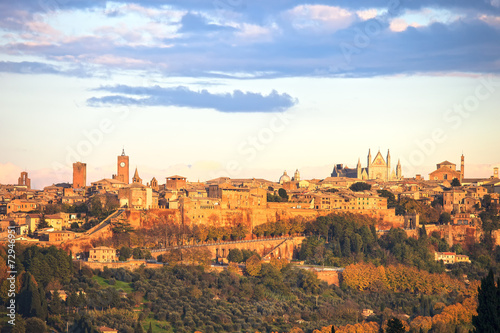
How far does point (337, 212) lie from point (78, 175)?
944 inches

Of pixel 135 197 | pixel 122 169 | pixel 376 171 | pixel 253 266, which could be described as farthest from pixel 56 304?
pixel 376 171

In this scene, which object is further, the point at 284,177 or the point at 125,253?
the point at 284,177

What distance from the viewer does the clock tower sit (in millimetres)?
92312

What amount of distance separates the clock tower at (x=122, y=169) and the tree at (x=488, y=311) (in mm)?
55379

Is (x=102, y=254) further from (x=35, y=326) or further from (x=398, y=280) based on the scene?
(x=398, y=280)

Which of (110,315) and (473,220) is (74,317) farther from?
(473,220)

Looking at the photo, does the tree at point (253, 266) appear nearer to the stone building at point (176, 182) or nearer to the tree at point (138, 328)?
the tree at point (138, 328)

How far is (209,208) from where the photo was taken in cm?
7244

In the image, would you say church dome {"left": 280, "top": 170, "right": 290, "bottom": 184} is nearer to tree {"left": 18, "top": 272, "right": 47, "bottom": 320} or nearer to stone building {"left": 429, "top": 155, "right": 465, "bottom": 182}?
stone building {"left": 429, "top": 155, "right": 465, "bottom": 182}

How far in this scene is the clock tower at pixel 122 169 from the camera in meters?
92.3

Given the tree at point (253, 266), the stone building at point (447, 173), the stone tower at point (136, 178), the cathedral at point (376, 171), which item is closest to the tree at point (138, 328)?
the tree at point (253, 266)

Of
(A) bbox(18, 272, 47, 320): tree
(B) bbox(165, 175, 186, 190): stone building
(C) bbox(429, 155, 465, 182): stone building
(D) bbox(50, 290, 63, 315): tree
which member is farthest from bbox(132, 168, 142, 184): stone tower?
(D) bbox(50, 290, 63, 315): tree

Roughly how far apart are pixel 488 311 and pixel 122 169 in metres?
56.8

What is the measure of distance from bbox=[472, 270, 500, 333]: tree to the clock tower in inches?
2180
